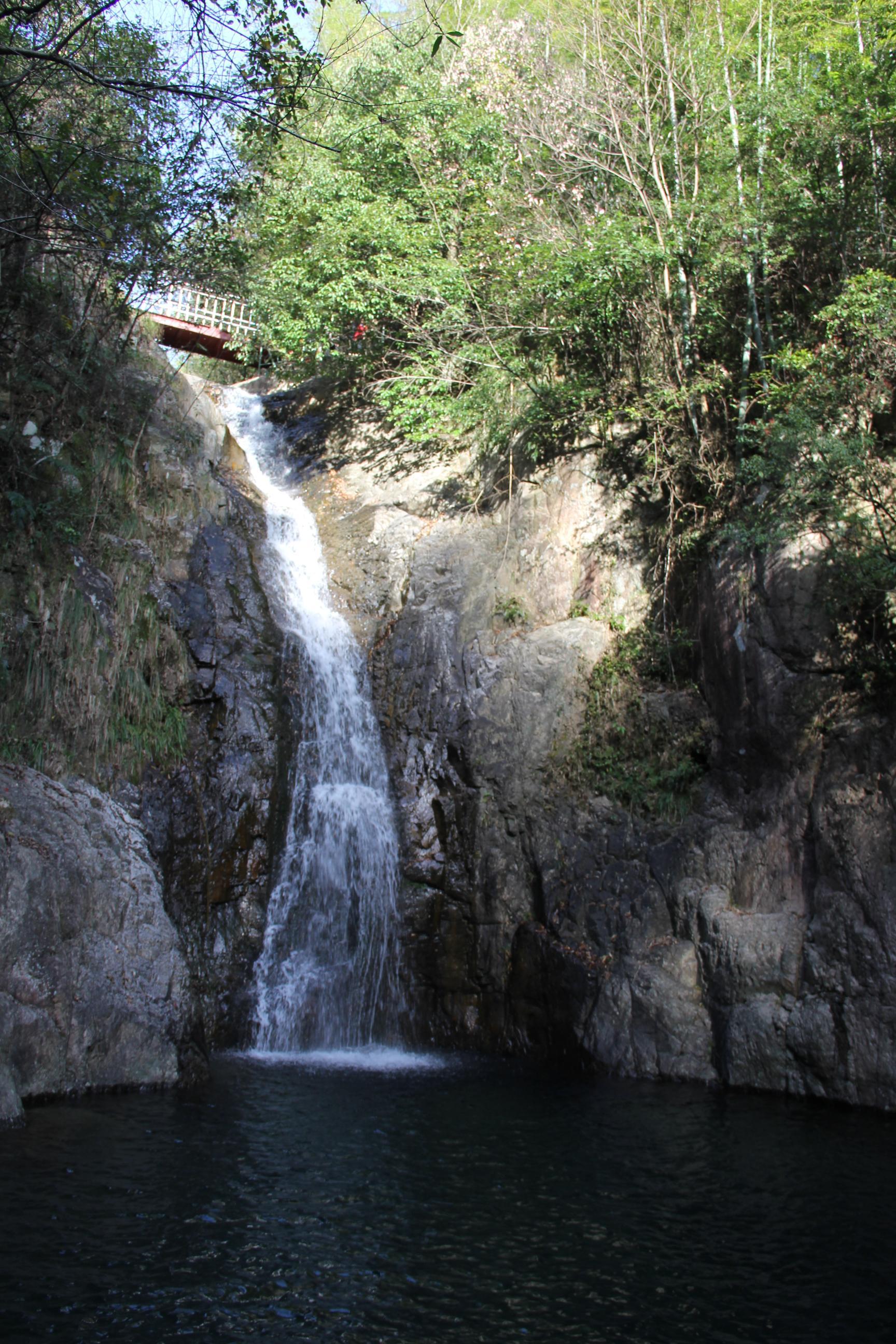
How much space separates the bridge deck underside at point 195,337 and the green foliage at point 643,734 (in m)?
14.9

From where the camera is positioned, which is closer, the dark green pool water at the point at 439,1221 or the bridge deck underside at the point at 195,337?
the dark green pool water at the point at 439,1221

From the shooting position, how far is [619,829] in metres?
11.4

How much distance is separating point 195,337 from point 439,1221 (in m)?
23.2

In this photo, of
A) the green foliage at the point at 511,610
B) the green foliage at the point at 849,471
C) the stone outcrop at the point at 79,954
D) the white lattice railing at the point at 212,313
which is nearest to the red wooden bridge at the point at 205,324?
the white lattice railing at the point at 212,313

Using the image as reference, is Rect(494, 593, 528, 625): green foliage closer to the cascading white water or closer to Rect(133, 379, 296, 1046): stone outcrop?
the cascading white water

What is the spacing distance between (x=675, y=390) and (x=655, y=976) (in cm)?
811

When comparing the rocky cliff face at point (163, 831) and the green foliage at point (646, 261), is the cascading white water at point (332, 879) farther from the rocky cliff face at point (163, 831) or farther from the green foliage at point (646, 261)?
the green foliage at point (646, 261)

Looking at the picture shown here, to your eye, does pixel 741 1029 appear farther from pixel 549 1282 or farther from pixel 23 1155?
pixel 23 1155

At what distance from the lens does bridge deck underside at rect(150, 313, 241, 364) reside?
2369 cm

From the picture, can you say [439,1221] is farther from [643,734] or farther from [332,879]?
[643,734]

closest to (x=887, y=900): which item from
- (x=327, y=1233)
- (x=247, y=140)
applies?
(x=327, y=1233)

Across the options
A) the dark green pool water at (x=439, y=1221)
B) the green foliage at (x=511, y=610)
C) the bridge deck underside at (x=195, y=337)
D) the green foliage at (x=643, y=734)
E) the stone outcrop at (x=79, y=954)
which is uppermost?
the bridge deck underside at (x=195, y=337)

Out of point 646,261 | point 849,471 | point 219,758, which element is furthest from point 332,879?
point 646,261

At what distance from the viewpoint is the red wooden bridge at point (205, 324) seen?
2350 cm
